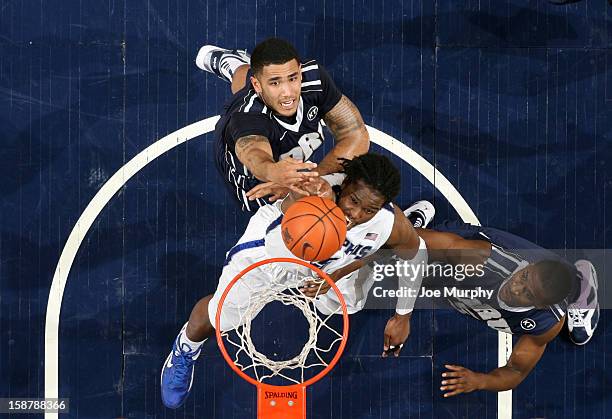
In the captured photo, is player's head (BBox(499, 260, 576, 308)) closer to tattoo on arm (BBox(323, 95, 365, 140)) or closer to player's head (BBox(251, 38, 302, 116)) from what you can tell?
tattoo on arm (BBox(323, 95, 365, 140))

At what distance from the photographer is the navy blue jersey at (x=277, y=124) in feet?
18.6

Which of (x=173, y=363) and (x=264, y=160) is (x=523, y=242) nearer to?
(x=264, y=160)

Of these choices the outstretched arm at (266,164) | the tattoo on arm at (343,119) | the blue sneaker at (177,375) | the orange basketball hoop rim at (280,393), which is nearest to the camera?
the outstretched arm at (266,164)

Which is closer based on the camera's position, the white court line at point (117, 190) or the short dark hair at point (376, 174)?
the short dark hair at point (376, 174)

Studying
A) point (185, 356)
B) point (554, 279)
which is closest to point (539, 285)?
point (554, 279)

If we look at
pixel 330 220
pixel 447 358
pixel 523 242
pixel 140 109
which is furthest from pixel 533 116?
pixel 140 109

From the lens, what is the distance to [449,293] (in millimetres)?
6621

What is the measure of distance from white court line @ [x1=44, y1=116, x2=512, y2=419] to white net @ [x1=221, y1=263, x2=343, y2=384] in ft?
4.40

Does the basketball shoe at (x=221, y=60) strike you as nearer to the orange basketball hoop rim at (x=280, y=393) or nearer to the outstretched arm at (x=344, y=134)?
the outstretched arm at (x=344, y=134)

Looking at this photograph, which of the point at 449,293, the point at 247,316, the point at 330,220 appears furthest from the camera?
the point at 449,293

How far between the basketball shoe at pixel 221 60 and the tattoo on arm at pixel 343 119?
891 millimetres

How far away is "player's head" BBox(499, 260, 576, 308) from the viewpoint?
597cm

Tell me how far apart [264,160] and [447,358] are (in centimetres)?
255

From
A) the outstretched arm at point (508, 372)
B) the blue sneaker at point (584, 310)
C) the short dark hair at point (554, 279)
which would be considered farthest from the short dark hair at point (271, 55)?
the blue sneaker at point (584, 310)
